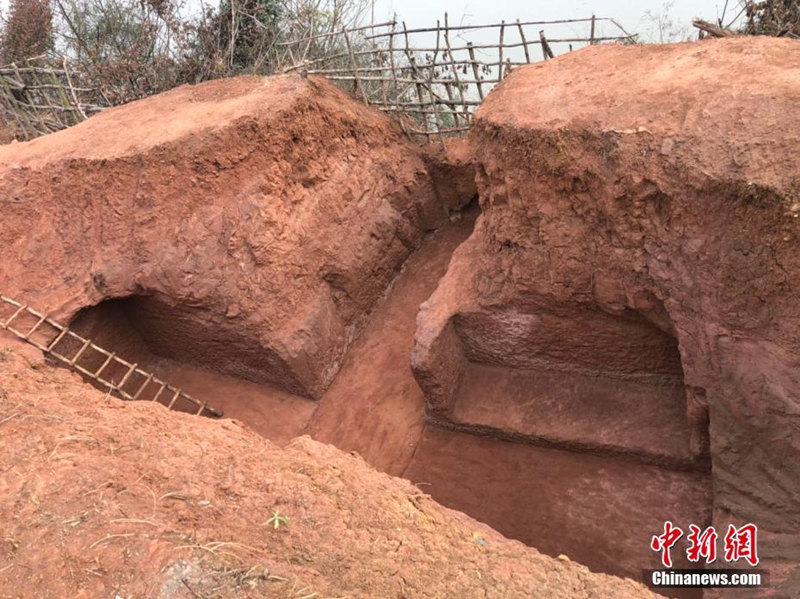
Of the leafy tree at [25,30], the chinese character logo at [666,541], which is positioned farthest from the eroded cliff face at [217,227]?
the leafy tree at [25,30]

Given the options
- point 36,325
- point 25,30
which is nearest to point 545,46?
point 36,325

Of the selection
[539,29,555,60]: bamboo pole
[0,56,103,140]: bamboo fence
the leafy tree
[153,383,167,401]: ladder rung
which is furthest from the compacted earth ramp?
the leafy tree

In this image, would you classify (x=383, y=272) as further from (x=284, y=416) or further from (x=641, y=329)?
(x=641, y=329)

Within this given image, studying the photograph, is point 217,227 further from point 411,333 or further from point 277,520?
point 277,520

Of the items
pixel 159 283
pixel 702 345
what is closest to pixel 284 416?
pixel 159 283

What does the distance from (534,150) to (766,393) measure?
1677 millimetres

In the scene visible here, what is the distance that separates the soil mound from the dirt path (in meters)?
1.54

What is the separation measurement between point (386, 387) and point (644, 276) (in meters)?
2.13

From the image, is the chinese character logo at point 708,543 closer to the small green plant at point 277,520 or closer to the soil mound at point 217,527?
the soil mound at point 217,527

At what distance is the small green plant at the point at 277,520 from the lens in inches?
84.1

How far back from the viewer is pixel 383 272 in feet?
17.1

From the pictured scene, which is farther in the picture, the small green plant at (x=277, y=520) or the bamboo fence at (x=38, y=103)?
the bamboo fence at (x=38, y=103)

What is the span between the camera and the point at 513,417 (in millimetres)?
4035

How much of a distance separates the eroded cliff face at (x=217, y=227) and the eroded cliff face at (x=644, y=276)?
1.04 meters
